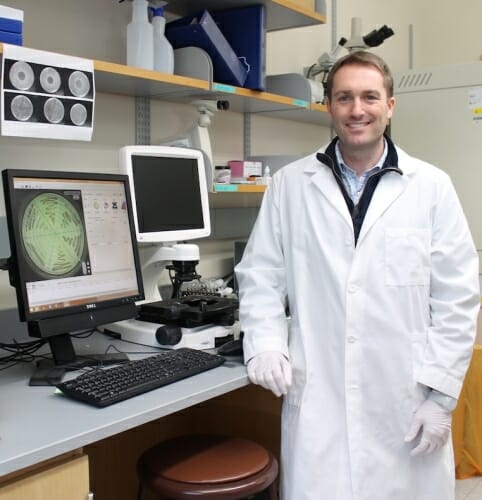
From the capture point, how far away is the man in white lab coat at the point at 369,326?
1.63 m

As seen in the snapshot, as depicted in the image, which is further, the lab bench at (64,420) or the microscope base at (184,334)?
the microscope base at (184,334)

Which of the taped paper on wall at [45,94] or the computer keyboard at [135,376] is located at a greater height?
the taped paper on wall at [45,94]

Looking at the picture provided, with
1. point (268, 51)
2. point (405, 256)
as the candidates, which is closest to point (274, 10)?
point (268, 51)

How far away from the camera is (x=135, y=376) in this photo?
1.48m

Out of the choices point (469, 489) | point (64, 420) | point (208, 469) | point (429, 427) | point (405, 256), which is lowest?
point (469, 489)

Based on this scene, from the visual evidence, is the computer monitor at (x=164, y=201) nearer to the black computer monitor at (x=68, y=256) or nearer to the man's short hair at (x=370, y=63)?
the black computer monitor at (x=68, y=256)

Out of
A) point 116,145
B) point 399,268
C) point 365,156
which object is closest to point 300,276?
point 399,268

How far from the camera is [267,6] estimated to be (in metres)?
2.46

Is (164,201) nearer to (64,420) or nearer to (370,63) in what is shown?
(370,63)

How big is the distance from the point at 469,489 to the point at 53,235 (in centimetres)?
209

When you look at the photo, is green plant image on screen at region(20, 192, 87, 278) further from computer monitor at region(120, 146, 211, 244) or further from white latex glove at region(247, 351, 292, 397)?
white latex glove at region(247, 351, 292, 397)

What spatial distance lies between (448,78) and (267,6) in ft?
3.75

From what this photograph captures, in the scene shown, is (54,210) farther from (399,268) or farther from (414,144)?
(414,144)

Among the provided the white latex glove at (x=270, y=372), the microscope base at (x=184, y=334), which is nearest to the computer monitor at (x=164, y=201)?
the microscope base at (x=184, y=334)
